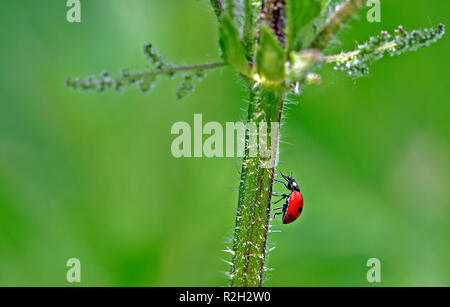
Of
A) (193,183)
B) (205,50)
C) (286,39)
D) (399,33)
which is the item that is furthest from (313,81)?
(205,50)

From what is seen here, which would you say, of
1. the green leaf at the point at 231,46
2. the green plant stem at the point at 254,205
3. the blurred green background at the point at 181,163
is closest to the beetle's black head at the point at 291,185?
the blurred green background at the point at 181,163

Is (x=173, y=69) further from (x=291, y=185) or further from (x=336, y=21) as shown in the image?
(x=291, y=185)

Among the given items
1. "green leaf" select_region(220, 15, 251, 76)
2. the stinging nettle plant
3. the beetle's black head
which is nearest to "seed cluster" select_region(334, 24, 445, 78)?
the stinging nettle plant

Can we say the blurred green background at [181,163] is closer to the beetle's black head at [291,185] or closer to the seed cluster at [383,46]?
the beetle's black head at [291,185]

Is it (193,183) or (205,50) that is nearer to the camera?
(193,183)

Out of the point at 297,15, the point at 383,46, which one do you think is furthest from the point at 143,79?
the point at 383,46

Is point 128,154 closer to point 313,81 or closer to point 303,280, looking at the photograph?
point 303,280

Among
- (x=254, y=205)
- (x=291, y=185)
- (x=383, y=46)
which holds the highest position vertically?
(x=291, y=185)
